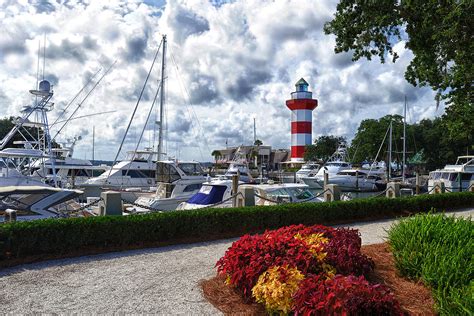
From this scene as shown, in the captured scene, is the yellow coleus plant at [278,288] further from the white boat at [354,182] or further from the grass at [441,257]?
the white boat at [354,182]

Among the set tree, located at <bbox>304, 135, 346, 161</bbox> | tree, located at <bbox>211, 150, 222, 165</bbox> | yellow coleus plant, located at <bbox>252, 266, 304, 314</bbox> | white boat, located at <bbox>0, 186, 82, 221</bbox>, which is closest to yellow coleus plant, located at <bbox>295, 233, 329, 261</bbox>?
yellow coleus plant, located at <bbox>252, 266, 304, 314</bbox>

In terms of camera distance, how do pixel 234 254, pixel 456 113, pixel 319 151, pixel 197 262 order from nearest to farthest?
1. pixel 234 254
2. pixel 197 262
3. pixel 456 113
4. pixel 319 151

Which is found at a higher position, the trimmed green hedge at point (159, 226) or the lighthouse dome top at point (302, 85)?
the lighthouse dome top at point (302, 85)

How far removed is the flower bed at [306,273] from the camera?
14.9 ft

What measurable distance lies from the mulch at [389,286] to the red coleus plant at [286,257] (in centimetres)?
18

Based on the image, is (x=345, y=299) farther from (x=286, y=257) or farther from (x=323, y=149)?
(x=323, y=149)

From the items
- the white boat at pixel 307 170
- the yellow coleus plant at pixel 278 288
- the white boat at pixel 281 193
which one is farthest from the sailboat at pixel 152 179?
the white boat at pixel 307 170

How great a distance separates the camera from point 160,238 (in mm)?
10648

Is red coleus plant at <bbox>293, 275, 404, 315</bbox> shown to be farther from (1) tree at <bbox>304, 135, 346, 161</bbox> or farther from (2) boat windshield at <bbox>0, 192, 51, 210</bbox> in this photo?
(1) tree at <bbox>304, 135, 346, 161</bbox>

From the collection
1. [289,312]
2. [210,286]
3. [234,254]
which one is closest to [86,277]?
[210,286]

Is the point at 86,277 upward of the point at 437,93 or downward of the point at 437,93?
downward

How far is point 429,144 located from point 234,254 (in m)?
71.5

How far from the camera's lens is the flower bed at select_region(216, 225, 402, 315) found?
4539mm

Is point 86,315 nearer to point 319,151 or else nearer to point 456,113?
A: point 456,113
